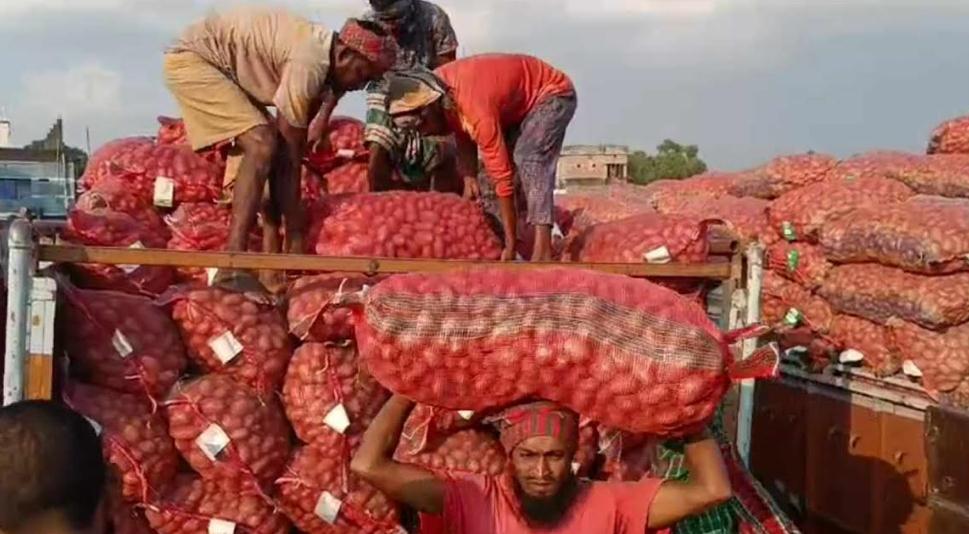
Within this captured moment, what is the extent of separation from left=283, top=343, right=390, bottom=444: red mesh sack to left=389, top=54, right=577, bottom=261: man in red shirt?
85 centimetres

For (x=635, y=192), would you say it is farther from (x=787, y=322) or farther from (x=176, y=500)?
(x=176, y=500)

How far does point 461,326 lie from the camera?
107 inches

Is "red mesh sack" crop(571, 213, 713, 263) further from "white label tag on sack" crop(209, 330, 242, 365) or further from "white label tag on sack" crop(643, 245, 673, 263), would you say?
"white label tag on sack" crop(209, 330, 242, 365)

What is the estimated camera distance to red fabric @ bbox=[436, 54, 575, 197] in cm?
427

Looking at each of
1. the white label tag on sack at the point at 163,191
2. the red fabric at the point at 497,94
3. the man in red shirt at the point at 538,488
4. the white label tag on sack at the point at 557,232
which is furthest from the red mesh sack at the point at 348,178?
the man in red shirt at the point at 538,488

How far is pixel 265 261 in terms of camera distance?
321 cm

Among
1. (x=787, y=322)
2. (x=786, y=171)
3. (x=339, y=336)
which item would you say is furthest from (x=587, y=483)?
(x=786, y=171)

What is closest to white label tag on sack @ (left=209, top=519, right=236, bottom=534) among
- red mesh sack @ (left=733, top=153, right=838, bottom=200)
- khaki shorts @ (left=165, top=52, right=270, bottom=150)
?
khaki shorts @ (left=165, top=52, right=270, bottom=150)

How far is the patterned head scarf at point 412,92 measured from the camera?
4.23m

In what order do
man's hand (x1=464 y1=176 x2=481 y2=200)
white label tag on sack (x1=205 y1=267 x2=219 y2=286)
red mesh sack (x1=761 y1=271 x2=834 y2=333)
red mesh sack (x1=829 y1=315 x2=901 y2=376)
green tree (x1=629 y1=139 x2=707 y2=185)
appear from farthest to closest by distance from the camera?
green tree (x1=629 y1=139 x2=707 y2=185) < red mesh sack (x1=761 y1=271 x2=834 y2=333) < red mesh sack (x1=829 y1=315 x2=901 y2=376) < man's hand (x1=464 y1=176 x2=481 y2=200) < white label tag on sack (x1=205 y1=267 x2=219 y2=286)

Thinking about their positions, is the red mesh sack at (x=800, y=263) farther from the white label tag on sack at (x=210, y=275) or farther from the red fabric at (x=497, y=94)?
the white label tag on sack at (x=210, y=275)

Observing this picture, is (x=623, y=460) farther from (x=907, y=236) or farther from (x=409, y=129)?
(x=907, y=236)

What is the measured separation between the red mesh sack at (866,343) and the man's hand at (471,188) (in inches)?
66.0

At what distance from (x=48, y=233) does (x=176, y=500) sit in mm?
1043
